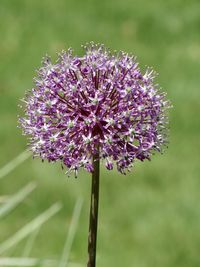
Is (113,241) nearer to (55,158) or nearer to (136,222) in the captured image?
(136,222)

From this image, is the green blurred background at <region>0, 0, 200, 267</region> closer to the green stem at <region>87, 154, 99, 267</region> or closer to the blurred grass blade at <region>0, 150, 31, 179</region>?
the blurred grass blade at <region>0, 150, 31, 179</region>

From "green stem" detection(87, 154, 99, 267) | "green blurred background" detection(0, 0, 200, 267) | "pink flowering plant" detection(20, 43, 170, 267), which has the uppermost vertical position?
"green blurred background" detection(0, 0, 200, 267)

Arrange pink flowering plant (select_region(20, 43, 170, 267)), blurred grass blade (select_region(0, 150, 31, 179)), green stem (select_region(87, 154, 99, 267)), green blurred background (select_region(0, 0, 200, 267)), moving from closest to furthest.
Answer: green stem (select_region(87, 154, 99, 267)) → pink flowering plant (select_region(20, 43, 170, 267)) → blurred grass blade (select_region(0, 150, 31, 179)) → green blurred background (select_region(0, 0, 200, 267))

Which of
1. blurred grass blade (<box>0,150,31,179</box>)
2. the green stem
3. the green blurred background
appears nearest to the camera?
the green stem

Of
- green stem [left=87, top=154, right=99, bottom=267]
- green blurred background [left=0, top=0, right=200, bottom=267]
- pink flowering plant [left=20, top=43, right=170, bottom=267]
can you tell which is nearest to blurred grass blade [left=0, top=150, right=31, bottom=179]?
green blurred background [left=0, top=0, right=200, bottom=267]

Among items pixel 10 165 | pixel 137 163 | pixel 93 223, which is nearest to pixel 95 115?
pixel 93 223

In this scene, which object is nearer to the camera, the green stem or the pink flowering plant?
the green stem

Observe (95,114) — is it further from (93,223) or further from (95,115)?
(93,223)
